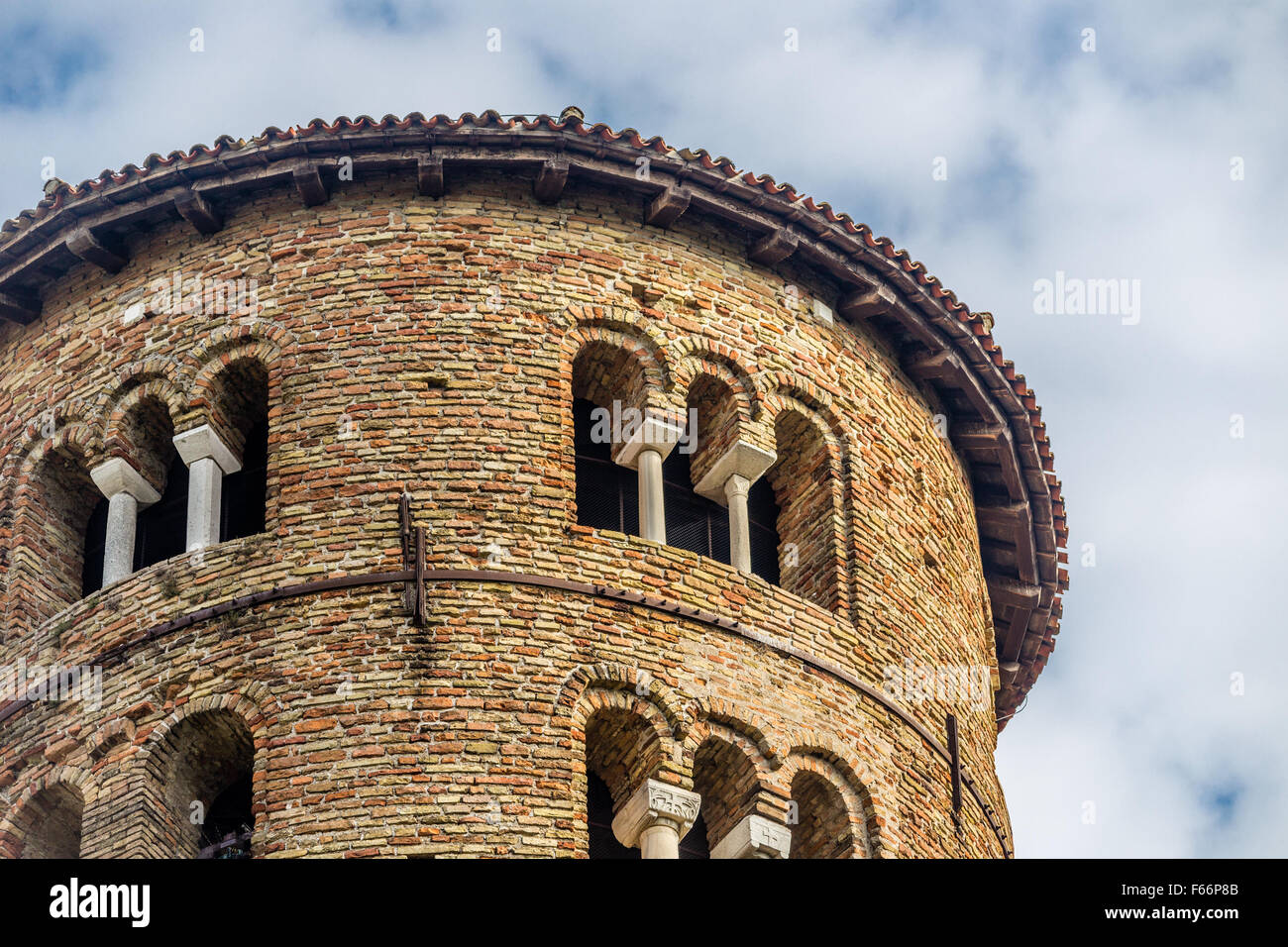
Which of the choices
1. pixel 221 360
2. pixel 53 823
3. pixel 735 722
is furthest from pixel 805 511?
pixel 53 823

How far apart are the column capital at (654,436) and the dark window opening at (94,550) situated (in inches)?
195

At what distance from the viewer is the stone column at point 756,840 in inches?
1037

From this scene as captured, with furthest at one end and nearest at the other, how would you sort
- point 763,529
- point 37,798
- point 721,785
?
point 763,529, point 721,785, point 37,798

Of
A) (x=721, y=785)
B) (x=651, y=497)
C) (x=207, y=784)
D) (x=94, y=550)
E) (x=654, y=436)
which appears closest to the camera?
(x=207, y=784)

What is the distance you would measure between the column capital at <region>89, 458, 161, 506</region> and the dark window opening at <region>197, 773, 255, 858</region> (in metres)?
3.31

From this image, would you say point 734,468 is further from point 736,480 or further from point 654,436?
point 654,436

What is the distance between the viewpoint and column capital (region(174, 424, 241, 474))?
28297 mm

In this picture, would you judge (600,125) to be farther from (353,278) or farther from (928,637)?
(928,637)

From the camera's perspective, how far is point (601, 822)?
26531mm

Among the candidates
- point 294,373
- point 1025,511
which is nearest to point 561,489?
point 294,373

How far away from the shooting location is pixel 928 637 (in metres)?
29.7

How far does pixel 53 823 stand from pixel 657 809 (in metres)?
5.25

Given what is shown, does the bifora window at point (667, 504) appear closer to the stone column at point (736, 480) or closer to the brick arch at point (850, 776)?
the stone column at point (736, 480)

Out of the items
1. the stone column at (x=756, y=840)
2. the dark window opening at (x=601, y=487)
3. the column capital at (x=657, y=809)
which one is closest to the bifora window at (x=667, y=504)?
the dark window opening at (x=601, y=487)
